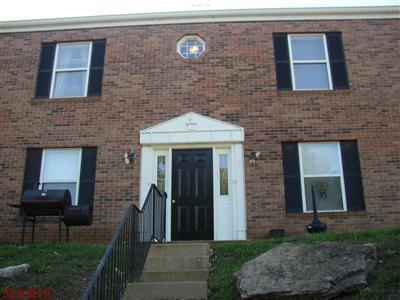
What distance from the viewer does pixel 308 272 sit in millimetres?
5840

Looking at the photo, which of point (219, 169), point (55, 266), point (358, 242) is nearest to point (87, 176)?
point (219, 169)

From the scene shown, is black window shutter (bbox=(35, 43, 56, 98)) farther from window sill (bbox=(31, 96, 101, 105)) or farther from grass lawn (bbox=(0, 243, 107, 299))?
grass lawn (bbox=(0, 243, 107, 299))

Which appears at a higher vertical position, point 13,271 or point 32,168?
point 32,168

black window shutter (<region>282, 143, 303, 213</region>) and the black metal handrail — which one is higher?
black window shutter (<region>282, 143, 303, 213</region>)

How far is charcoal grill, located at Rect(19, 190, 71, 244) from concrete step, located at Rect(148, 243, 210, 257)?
3.04m

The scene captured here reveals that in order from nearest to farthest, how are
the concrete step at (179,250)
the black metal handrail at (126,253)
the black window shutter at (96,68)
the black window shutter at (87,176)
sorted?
the black metal handrail at (126,253) → the concrete step at (179,250) → the black window shutter at (87,176) → the black window shutter at (96,68)

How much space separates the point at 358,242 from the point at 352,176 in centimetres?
390

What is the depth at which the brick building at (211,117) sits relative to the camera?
10.8m

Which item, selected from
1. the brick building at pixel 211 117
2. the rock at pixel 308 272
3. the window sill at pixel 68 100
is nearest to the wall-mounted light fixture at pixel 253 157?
the brick building at pixel 211 117

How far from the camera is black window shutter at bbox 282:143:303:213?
35.4 feet

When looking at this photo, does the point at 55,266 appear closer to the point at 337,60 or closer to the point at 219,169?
the point at 219,169

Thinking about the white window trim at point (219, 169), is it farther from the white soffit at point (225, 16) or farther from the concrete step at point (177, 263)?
the concrete step at point (177, 263)

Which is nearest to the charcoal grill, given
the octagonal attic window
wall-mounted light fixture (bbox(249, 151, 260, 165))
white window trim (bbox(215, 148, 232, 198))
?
white window trim (bbox(215, 148, 232, 198))

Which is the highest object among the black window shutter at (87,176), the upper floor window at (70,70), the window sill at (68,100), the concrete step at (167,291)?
the upper floor window at (70,70)
